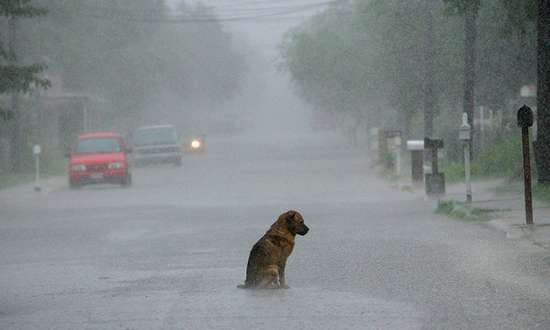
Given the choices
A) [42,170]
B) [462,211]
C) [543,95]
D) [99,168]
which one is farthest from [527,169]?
[42,170]

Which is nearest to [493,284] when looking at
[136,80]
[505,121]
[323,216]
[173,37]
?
[323,216]

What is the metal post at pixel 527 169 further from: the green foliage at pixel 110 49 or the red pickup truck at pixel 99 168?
the green foliage at pixel 110 49

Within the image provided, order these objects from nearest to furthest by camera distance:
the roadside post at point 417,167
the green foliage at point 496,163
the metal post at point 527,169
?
the metal post at point 527,169 < the green foliage at point 496,163 < the roadside post at point 417,167

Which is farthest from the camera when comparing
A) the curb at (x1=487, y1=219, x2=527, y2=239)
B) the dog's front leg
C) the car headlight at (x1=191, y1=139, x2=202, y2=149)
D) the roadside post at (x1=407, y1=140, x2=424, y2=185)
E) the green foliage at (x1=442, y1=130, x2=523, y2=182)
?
the car headlight at (x1=191, y1=139, x2=202, y2=149)

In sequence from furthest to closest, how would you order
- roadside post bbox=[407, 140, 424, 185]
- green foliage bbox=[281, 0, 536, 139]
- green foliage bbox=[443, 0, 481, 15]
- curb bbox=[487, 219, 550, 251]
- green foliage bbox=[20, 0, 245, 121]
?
green foliage bbox=[20, 0, 245, 121] < green foliage bbox=[281, 0, 536, 139] < roadside post bbox=[407, 140, 424, 185] < green foliage bbox=[443, 0, 481, 15] < curb bbox=[487, 219, 550, 251]

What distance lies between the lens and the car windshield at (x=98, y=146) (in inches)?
1690

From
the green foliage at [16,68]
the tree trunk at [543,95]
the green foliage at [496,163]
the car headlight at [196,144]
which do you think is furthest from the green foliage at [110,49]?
the tree trunk at [543,95]

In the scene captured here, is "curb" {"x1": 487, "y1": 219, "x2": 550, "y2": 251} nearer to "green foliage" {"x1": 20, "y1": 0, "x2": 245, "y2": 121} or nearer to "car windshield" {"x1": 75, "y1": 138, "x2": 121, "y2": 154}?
"car windshield" {"x1": 75, "y1": 138, "x2": 121, "y2": 154}

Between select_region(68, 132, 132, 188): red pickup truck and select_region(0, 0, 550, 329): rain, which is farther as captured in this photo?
select_region(68, 132, 132, 188): red pickup truck

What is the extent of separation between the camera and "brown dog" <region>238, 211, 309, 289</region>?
11883 mm

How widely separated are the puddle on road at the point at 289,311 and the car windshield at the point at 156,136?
45.9 meters

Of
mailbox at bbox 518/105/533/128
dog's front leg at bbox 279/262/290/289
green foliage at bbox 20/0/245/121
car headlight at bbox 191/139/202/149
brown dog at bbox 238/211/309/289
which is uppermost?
green foliage at bbox 20/0/245/121

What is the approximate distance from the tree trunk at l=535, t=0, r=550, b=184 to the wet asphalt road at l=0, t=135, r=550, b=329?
2467 millimetres

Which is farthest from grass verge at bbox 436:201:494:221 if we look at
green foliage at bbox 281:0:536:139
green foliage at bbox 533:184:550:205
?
green foliage at bbox 281:0:536:139
